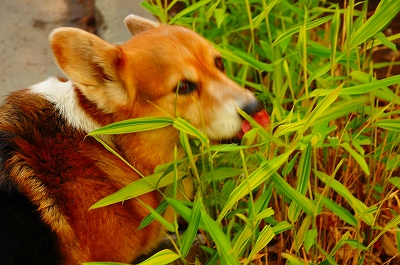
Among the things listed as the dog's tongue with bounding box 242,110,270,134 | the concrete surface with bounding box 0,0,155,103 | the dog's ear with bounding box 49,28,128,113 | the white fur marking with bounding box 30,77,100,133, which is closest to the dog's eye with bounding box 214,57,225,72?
the dog's tongue with bounding box 242,110,270,134

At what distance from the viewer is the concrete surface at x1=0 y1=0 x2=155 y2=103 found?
11.1 ft

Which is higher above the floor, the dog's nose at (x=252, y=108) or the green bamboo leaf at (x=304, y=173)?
the dog's nose at (x=252, y=108)

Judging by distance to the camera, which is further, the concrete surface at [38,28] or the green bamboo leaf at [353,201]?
the concrete surface at [38,28]

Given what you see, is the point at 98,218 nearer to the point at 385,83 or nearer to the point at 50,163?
the point at 50,163

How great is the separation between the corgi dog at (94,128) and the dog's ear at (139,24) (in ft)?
0.73

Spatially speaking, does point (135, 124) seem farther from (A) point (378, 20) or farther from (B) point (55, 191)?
(A) point (378, 20)

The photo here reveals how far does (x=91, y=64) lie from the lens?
199cm

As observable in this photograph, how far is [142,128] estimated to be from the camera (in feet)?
5.52

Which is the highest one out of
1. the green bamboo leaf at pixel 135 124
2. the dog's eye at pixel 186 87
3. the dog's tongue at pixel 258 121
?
the green bamboo leaf at pixel 135 124

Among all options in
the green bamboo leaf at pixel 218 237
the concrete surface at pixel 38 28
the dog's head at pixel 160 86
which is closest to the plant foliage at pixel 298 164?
the green bamboo leaf at pixel 218 237

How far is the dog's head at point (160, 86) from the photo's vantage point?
2.01 m

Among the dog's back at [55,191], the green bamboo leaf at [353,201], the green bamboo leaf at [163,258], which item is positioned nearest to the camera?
the green bamboo leaf at [163,258]

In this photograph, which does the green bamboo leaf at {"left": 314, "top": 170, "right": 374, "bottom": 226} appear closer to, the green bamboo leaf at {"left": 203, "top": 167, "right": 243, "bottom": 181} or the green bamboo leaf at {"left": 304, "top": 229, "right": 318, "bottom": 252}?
the green bamboo leaf at {"left": 304, "top": 229, "right": 318, "bottom": 252}

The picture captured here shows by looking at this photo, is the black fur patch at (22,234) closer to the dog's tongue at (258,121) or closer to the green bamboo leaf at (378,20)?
the dog's tongue at (258,121)
